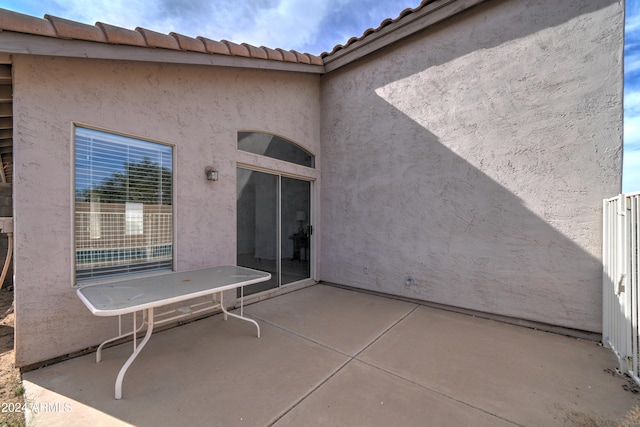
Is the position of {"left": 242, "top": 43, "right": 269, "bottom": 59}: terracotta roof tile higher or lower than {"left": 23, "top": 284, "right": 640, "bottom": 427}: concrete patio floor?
higher

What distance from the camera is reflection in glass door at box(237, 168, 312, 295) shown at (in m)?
4.93

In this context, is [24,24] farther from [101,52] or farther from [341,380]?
[341,380]

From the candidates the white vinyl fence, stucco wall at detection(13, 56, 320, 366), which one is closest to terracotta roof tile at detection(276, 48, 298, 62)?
stucco wall at detection(13, 56, 320, 366)

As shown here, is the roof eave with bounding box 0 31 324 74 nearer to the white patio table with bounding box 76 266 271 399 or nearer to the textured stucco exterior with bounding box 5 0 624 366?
the textured stucco exterior with bounding box 5 0 624 366

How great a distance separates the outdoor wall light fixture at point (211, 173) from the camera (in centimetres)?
423

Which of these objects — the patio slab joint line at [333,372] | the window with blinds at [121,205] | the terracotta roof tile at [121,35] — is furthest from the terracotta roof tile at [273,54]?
the patio slab joint line at [333,372]

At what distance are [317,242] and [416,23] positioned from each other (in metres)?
4.98

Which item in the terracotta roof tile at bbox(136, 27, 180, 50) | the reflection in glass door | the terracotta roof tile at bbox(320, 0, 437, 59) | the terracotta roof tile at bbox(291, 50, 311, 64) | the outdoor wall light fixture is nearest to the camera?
the terracotta roof tile at bbox(136, 27, 180, 50)

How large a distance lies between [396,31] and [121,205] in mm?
5708

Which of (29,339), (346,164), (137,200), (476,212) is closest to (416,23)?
(346,164)

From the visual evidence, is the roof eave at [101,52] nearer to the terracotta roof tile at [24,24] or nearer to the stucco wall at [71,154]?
the terracotta roof tile at [24,24]

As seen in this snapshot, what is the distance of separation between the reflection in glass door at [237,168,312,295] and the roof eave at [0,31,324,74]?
182cm

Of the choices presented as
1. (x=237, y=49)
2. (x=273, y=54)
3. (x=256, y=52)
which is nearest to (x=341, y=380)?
(x=237, y=49)

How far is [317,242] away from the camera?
21.1ft
